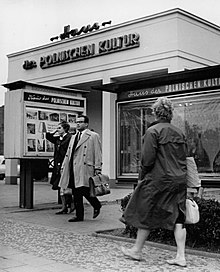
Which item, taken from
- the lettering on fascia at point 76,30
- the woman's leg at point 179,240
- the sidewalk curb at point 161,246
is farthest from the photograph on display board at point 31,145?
the lettering on fascia at point 76,30

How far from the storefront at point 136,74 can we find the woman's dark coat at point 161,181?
4.09 m

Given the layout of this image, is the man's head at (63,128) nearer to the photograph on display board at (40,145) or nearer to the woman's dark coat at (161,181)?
the photograph on display board at (40,145)

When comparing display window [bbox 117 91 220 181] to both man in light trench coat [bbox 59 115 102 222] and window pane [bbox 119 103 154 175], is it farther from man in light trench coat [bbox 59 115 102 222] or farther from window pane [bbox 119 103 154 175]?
man in light trench coat [bbox 59 115 102 222]

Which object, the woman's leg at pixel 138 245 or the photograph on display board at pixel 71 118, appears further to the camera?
the photograph on display board at pixel 71 118

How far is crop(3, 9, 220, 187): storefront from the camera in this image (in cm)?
998

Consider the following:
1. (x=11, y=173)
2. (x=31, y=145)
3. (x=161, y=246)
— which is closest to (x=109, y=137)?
(x=11, y=173)

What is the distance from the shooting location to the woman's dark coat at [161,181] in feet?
17.1

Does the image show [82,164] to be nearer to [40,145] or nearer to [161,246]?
[40,145]

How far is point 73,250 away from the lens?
6.06m

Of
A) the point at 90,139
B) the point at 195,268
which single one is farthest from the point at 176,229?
the point at 90,139

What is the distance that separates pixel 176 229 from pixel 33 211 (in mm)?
5519

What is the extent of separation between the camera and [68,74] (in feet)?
66.8

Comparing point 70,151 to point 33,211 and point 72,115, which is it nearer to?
point 33,211

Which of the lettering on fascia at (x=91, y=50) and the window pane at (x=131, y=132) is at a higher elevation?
the lettering on fascia at (x=91, y=50)
